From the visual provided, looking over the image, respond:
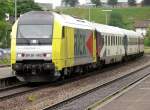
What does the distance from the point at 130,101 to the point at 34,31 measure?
8.61m

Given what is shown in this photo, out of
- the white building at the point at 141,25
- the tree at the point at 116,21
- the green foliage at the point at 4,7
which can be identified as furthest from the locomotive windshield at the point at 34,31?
the white building at the point at 141,25

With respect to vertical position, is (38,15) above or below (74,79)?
above

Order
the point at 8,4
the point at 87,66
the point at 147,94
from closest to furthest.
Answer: the point at 147,94 → the point at 87,66 → the point at 8,4

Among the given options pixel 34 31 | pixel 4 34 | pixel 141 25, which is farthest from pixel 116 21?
pixel 34 31

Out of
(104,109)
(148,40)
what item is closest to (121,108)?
(104,109)

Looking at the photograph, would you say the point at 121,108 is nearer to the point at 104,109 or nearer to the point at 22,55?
the point at 104,109

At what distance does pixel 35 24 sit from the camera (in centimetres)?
2580

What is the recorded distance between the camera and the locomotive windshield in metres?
25.4

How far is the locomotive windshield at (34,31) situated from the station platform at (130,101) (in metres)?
5.09

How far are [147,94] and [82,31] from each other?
10.4 meters

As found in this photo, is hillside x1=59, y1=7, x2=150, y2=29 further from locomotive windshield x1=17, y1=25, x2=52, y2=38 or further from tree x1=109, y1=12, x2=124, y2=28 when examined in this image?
locomotive windshield x1=17, y1=25, x2=52, y2=38

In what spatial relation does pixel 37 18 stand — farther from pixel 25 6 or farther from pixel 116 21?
pixel 116 21

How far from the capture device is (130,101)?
18094mm

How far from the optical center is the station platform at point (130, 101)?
54.0 ft
